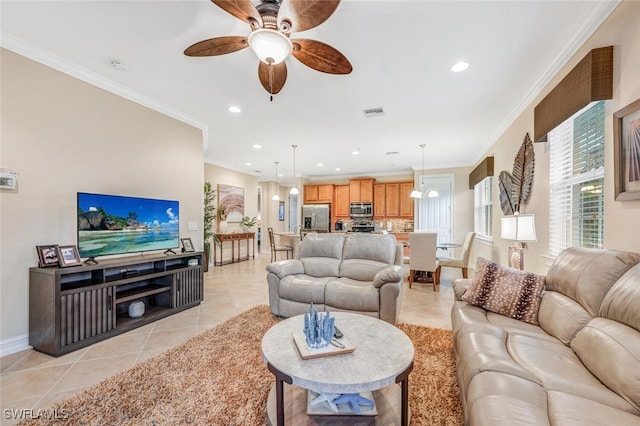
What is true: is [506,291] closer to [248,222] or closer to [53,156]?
[53,156]

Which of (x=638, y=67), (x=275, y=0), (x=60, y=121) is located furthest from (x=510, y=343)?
(x=60, y=121)

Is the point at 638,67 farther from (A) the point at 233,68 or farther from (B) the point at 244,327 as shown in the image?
(B) the point at 244,327

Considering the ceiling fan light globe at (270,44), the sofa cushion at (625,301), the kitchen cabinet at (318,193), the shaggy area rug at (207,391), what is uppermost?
the ceiling fan light globe at (270,44)

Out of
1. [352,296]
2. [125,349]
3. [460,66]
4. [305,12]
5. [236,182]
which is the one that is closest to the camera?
[305,12]

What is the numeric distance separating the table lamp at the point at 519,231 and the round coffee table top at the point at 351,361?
1.78 metres

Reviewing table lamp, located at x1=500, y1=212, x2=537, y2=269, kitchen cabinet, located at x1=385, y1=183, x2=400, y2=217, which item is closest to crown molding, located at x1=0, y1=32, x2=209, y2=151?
table lamp, located at x1=500, y1=212, x2=537, y2=269

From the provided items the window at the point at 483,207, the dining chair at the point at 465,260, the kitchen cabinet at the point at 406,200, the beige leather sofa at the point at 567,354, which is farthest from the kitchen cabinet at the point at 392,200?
the beige leather sofa at the point at 567,354

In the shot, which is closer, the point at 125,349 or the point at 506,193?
the point at 125,349

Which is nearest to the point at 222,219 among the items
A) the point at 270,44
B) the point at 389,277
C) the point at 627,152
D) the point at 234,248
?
the point at 234,248

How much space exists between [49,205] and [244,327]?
7.45 feet

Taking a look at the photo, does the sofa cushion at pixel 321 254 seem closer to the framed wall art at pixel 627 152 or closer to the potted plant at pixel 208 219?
the framed wall art at pixel 627 152

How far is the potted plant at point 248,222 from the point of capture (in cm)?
770

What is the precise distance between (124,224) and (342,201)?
20.7 feet

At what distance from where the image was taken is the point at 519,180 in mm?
3379
